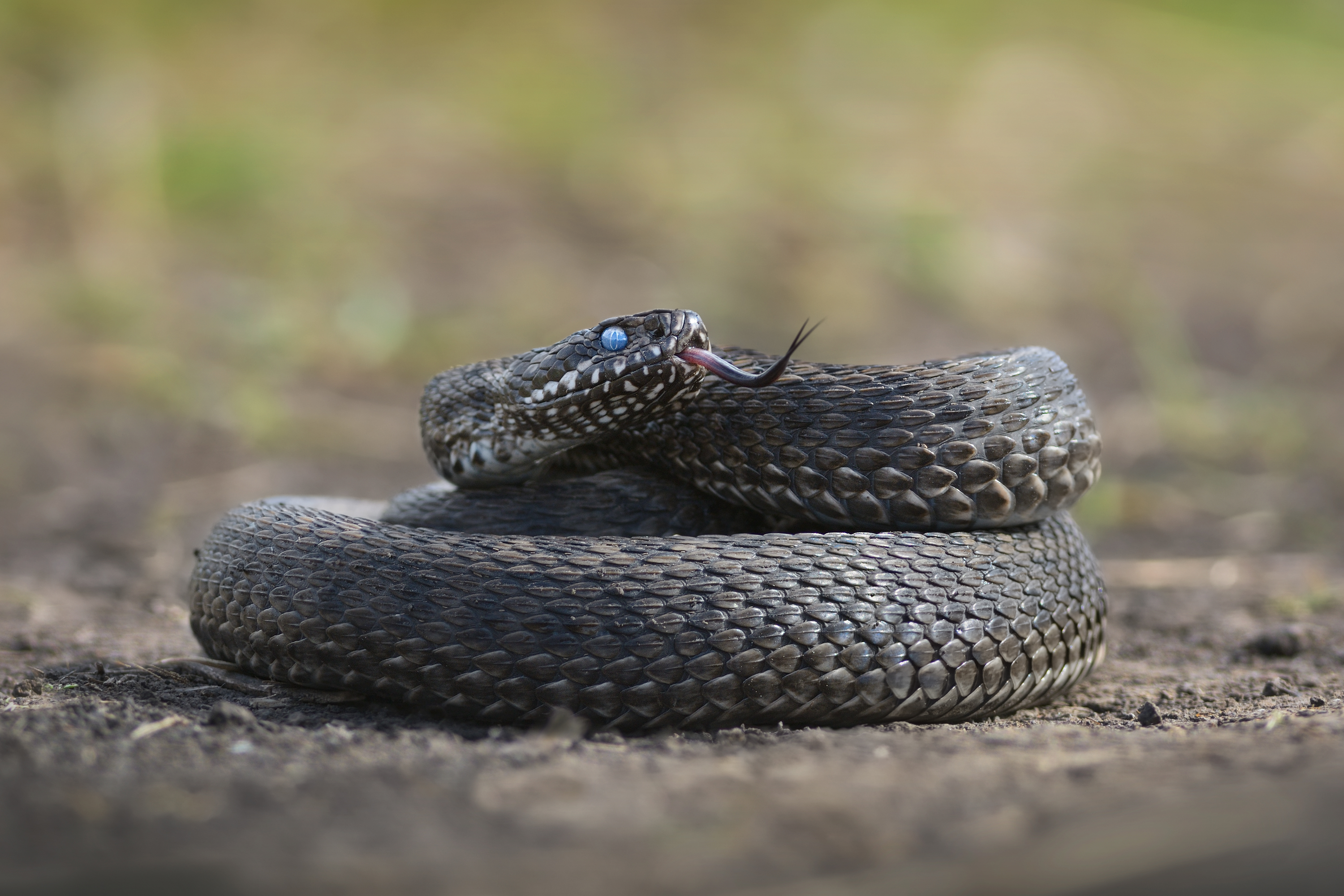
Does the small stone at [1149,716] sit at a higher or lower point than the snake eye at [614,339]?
lower

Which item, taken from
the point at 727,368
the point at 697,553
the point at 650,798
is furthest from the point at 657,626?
the point at 727,368

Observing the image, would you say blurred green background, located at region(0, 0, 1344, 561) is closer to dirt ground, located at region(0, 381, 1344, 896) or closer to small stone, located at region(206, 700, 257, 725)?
dirt ground, located at region(0, 381, 1344, 896)

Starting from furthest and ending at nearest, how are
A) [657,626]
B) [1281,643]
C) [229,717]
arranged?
[1281,643] → [657,626] → [229,717]

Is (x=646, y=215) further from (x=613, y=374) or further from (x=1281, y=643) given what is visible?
(x=1281, y=643)

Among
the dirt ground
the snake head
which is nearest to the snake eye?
the snake head

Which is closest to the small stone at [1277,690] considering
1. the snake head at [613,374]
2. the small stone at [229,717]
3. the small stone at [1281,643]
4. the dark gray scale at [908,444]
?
the small stone at [1281,643]

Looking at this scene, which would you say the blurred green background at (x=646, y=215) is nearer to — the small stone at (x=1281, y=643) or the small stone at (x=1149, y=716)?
the small stone at (x=1281, y=643)
